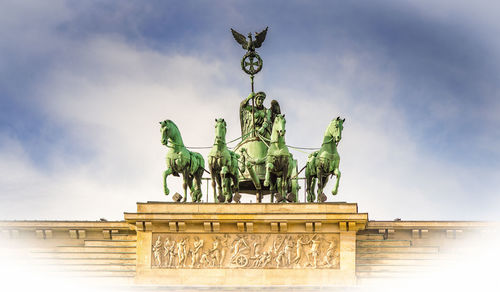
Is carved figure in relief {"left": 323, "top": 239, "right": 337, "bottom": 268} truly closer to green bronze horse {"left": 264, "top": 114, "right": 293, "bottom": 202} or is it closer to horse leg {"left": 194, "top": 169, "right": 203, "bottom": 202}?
green bronze horse {"left": 264, "top": 114, "right": 293, "bottom": 202}

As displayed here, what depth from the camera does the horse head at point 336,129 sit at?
116 ft

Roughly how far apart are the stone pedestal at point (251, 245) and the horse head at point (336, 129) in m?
2.00

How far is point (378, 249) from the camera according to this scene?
115ft

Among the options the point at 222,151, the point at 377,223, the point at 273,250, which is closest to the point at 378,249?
the point at 377,223

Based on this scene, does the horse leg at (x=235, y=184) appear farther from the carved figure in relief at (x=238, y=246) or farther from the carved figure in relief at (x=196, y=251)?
the carved figure in relief at (x=196, y=251)

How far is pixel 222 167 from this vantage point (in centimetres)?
3588

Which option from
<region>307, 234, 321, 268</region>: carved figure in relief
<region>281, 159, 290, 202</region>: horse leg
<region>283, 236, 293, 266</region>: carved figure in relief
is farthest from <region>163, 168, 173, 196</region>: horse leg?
<region>307, 234, 321, 268</region>: carved figure in relief

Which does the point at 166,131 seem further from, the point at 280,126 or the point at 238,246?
the point at 238,246

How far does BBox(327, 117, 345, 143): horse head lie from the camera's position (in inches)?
1396

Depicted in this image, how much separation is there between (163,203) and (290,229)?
368 centimetres

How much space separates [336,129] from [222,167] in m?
3.46

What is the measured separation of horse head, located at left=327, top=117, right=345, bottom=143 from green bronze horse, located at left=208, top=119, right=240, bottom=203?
9.89 ft

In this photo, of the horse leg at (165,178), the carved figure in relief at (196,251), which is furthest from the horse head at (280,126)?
the carved figure in relief at (196,251)

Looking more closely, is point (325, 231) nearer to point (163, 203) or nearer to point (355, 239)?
point (355, 239)
